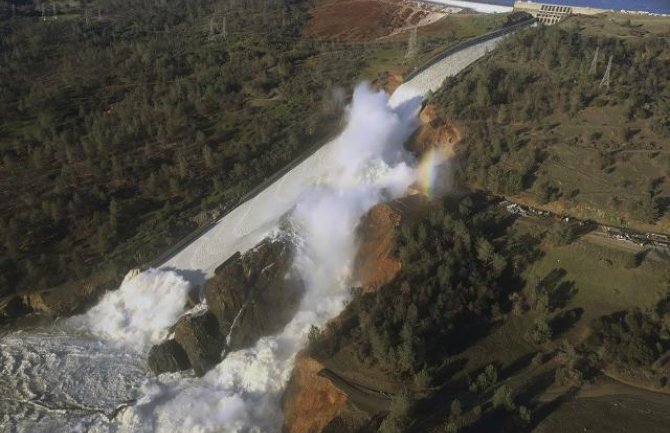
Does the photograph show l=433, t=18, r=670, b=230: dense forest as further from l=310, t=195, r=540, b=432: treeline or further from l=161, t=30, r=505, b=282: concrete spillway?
l=310, t=195, r=540, b=432: treeline

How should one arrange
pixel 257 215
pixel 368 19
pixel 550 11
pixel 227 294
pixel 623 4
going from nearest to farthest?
pixel 227 294 → pixel 257 215 → pixel 550 11 → pixel 368 19 → pixel 623 4

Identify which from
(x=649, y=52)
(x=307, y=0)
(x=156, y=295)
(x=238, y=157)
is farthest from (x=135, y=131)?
(x=307, y=0)

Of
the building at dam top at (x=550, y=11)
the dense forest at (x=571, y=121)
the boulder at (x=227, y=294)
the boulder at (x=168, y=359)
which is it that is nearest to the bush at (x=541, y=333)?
the dense forest at (x=571, y=121)

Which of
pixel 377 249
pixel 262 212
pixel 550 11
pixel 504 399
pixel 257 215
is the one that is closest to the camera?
pixel 504 399

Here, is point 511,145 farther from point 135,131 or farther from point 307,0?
point 307,0

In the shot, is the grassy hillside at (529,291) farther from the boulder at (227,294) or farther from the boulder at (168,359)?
the boulder at (168,359)

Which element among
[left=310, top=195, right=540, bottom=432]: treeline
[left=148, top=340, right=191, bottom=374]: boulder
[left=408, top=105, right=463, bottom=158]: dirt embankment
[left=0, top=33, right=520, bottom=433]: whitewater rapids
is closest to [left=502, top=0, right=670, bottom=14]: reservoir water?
[left=408, top=105, right=463, bottom=158]: dirt embankment

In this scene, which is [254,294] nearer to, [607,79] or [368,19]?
[607,79]

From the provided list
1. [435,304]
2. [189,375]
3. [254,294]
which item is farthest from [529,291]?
[189,375]
